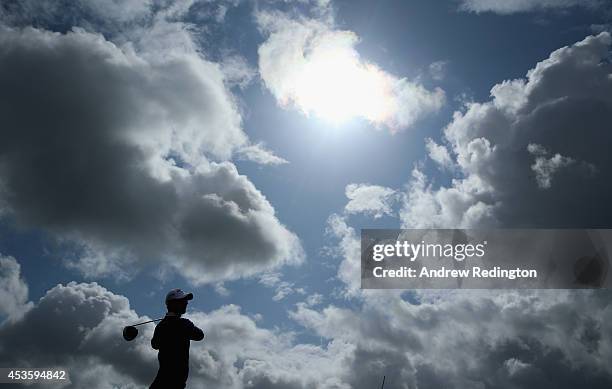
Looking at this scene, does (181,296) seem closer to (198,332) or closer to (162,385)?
(198,332)

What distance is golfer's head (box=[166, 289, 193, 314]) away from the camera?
9.81 metres

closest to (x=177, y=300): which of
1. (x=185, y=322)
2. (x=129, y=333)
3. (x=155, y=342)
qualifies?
(x=185, y=322)

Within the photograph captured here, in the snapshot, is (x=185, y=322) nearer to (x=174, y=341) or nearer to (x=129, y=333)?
(x=174, y=341)

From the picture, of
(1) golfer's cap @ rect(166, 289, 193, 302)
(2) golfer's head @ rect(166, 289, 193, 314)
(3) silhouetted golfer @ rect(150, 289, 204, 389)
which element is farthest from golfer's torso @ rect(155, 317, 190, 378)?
(1) golfer's cap @ rect(166, 289, 193, 302)

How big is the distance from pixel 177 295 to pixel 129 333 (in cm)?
121

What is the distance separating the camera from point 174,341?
379 inches

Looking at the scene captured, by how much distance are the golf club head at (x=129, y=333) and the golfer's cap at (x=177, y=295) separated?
0.96 m

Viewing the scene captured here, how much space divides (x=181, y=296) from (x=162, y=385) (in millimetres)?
1674

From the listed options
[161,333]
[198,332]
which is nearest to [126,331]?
[161,333]

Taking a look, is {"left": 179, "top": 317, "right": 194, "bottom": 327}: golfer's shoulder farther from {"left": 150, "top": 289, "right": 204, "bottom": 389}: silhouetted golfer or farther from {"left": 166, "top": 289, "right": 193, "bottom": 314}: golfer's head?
{"left": 166, "top": 289, "right": 193, "bottom": 314}: golfer's head

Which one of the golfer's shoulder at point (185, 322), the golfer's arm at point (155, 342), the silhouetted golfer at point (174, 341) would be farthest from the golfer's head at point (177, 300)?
the golfer's arm at point (155, 342)

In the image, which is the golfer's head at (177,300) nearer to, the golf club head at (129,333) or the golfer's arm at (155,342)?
the golfer's arm at (155,342)

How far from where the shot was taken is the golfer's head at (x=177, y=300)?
9.81 metres

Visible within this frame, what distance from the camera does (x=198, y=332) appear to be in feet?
32.3
